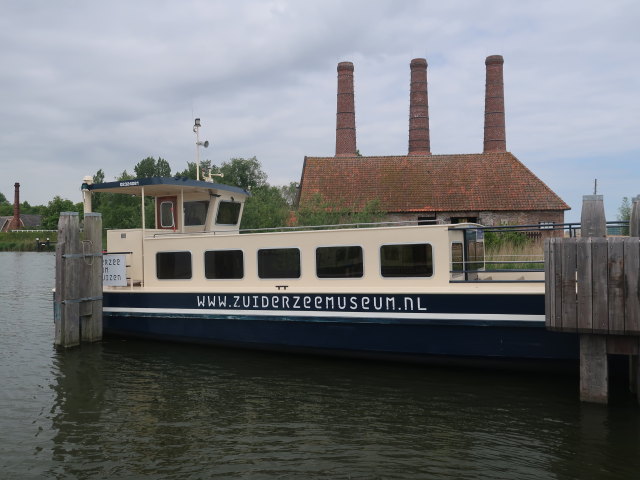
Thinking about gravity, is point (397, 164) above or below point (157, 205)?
above

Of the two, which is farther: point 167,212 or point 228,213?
point 228,213

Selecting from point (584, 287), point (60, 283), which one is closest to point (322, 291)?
point (584, 287)

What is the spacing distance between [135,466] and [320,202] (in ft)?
54.8

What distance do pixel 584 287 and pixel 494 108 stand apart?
32.5 metres

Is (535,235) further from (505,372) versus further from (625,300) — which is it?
(625,300)

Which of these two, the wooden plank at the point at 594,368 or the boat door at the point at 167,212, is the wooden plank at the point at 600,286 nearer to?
the wooden plank at the point at 594,368

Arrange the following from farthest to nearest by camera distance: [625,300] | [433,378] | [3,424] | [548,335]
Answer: [433,378] → [548,335] → [3,424] → [625,300]

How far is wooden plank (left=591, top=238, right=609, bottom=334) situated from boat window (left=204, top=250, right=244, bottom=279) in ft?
20.9

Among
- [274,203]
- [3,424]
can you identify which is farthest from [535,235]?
[3,424]

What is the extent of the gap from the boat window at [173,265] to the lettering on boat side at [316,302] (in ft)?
2.65

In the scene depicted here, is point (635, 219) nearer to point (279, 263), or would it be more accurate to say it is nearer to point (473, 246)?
point (473, 246)

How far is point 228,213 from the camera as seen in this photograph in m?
13.2

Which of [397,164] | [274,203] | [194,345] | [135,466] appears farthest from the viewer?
[397,164]

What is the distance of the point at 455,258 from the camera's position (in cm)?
995
